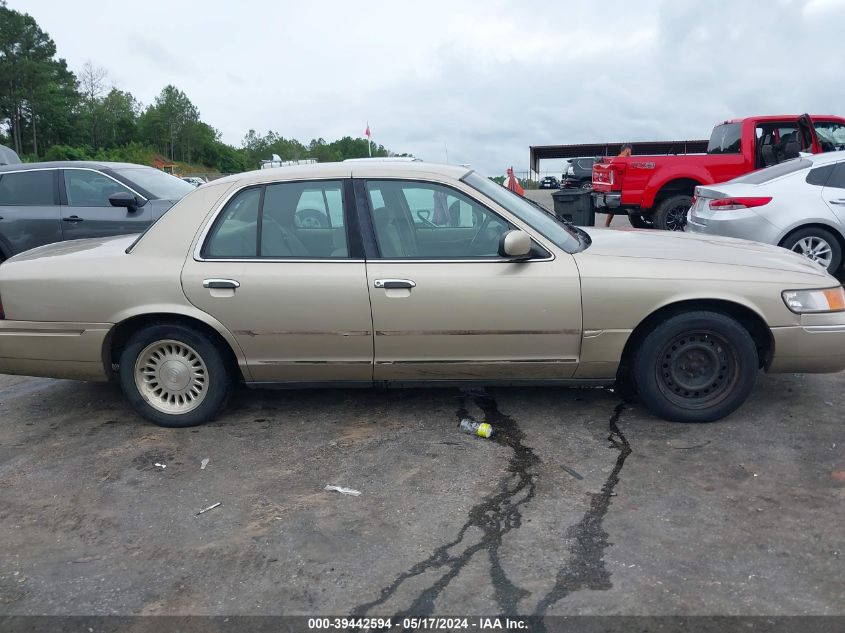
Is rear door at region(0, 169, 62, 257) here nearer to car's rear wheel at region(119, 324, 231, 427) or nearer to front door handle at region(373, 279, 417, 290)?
car's rear wheel at region(119, 324, 231, 427)

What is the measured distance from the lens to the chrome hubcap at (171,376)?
446 centimetres

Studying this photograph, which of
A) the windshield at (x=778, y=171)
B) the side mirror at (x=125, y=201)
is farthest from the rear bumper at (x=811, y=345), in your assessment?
the side mirror at (x=125, y=201)

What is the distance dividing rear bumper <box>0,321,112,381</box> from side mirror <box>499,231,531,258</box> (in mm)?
2372

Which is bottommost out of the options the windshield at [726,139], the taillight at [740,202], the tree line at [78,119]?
the taillight at [740,202]

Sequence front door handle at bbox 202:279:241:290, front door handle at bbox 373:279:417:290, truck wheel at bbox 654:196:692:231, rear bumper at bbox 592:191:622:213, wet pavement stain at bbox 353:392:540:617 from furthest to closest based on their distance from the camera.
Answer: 1. rear bumper at bbox 592:191:622:213
2. truck wheel at bbox 654:196:692:231
3. front door handle at bbox 202:279:241:290
4. front door handle at bbox 373:279:417:290
5. wet pavement stain at bbox 353:392:540:617

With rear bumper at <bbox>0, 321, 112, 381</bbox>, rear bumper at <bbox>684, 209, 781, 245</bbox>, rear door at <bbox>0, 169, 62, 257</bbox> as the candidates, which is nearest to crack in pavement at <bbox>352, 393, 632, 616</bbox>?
rear bumper at <bbox>0, 321, 112, 381</bbox>

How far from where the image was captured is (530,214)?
458cm

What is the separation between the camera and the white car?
25.4 feet

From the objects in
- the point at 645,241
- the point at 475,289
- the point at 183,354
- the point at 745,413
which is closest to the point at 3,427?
the point at 183,354

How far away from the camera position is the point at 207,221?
4395 mm

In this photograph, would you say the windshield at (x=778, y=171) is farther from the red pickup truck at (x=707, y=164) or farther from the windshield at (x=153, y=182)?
the windshield at (x=153, y=182)

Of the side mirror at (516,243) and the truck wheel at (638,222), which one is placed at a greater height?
the truck wheel at (638,222)

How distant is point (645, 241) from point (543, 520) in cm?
214

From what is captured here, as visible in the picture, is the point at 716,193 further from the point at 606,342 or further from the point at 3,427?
the point at 3,427
